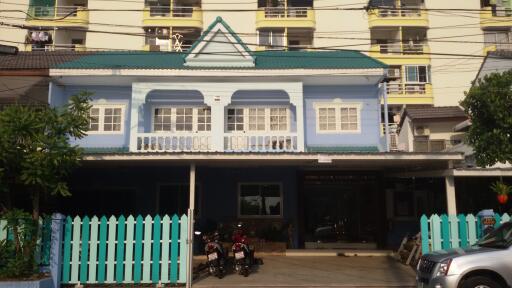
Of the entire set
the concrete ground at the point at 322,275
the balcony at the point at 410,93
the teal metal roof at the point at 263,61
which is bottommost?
the concrete ground at the point at 322,275

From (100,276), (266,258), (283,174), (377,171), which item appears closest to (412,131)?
(377,171)

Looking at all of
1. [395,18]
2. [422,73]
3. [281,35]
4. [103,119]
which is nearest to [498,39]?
[422,73]

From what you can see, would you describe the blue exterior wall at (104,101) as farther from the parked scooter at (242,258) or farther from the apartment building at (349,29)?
the apartment building at (349,29)

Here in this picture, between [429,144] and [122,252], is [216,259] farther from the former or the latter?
[429,144]

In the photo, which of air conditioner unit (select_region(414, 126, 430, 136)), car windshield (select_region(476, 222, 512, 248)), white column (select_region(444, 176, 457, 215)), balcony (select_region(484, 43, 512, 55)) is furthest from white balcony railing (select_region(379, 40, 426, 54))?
car windshield (select_region(476, 222, 512, 248))

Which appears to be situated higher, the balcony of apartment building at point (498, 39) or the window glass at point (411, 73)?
the balcony of apartment building at point (498, 39)

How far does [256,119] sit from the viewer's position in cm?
1662

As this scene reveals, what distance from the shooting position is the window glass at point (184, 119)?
1655cm

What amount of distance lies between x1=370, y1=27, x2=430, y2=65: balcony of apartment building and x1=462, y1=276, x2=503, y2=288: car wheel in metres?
28.9

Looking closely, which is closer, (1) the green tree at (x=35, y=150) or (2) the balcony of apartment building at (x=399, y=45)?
(1) the green tree at (x=35, y=150)

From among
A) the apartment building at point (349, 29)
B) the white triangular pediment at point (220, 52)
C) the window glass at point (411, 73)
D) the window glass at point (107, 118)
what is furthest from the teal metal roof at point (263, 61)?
the window glass at point (411, 73)

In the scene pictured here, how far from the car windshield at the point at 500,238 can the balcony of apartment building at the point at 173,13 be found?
98.8ft

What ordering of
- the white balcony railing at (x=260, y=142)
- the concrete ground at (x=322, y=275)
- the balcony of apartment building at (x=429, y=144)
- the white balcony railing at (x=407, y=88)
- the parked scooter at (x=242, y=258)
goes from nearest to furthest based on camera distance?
the concrete ground at (x=322, y=275) < the parked scooter at (x=242, y=258) < the white balcony railing at (x=260, y=142) < the balcony of apartment building at (x=429, y=144) < the white balcony railing at (x=407, y=88)

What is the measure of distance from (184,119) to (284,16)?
21694 mm
